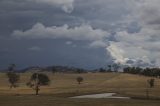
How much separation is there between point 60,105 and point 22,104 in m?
5.32

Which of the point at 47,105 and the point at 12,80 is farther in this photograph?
the point at 12,80

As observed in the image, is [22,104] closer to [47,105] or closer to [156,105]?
[47,105]

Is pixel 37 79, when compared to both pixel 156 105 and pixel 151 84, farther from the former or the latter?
pixel 156 105

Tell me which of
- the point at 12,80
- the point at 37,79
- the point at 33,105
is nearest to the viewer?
the point at 33,105

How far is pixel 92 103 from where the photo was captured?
56.4m

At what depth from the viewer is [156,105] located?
56562mm

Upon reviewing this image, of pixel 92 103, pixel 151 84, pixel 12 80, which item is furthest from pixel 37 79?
pixel 92 103

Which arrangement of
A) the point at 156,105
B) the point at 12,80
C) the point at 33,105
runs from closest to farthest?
the point at 33,105 < the point at 156,105 < the point at 12,80

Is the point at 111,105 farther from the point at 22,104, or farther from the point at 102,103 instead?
the point at 22,104

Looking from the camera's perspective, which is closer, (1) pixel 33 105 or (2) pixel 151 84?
(1) pixel 33 105

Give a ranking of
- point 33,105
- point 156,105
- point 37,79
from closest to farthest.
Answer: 1. point 33,105
2. point 156,105
3. point 37,79

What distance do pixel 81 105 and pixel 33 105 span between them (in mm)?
6391

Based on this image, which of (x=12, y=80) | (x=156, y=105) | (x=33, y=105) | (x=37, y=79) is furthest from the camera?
(x=12, y=80)

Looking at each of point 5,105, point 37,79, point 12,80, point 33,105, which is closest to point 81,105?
point 33,105
